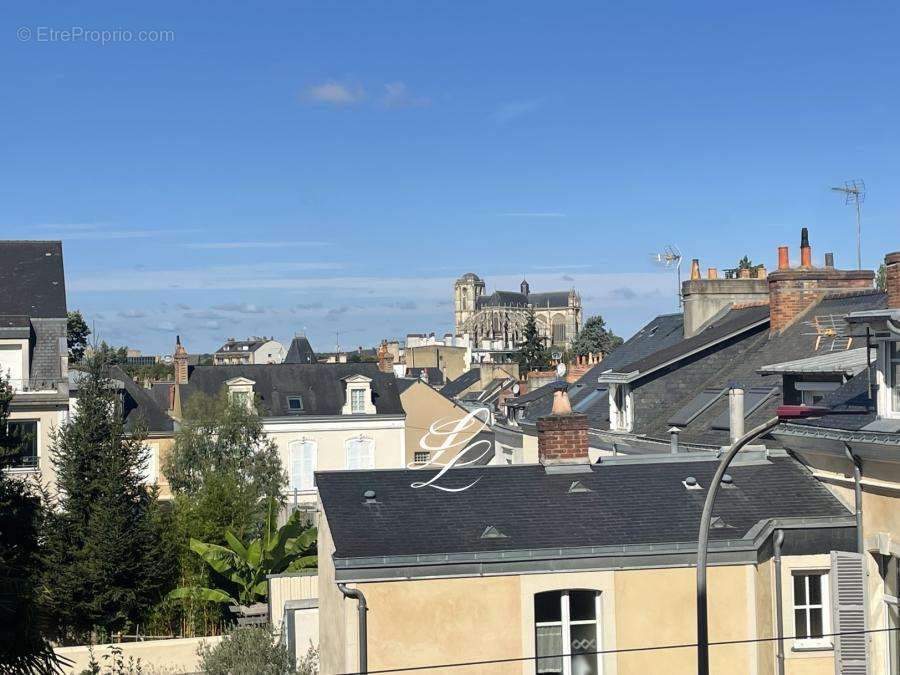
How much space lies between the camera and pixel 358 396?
49.1 meters

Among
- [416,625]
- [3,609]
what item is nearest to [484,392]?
[416,625]

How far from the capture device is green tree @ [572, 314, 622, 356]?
364ft

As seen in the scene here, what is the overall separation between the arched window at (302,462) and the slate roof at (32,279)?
1227 centimetres

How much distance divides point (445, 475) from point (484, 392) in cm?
4817

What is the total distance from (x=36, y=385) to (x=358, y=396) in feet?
54.6

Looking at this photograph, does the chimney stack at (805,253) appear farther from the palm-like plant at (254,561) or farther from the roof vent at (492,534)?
the roof vent at (492,534)

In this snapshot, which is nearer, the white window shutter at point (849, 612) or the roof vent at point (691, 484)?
the white window shutter at point (849, 612)

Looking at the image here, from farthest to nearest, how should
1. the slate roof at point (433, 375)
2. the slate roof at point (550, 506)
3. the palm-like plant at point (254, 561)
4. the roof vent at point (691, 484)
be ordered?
1. the slate roof at point (433, 375)
2. the palm-like plant at point (254, 561)
3. the roof vent at point (691, 484)
4. the slate roof at point (550, 506)

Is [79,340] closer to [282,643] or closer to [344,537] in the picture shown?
[282,643]

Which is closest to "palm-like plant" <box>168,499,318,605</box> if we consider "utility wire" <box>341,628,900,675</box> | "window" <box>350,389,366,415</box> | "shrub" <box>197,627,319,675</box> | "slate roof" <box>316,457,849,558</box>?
"shrub" <box>197,627,319,675</box>

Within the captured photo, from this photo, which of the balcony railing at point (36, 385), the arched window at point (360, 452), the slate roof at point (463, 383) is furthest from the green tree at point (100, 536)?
the slate roof at point (463, 383)

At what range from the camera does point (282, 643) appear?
1966cm

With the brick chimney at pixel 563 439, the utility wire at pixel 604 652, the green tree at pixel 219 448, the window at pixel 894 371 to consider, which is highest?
the window at pixel 894 371

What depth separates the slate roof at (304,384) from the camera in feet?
160
